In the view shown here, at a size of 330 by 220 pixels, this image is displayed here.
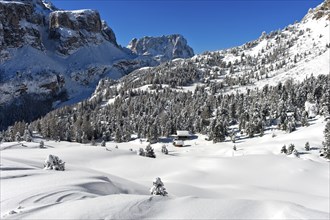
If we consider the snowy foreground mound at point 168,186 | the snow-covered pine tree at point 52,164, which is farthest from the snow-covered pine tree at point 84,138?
the snow-covered pine tree at point 52,164

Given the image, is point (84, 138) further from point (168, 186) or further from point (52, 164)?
point (52, 164)

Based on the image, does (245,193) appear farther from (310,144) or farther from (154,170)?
(310,144)

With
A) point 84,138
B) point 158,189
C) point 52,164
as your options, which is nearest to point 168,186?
point 158,189

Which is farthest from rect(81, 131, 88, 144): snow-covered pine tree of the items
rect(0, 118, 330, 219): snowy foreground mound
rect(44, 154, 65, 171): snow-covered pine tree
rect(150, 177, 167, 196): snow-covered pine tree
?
rect(150, 177, 167, 196): snow-covered pine tree

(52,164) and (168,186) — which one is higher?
(52,164)

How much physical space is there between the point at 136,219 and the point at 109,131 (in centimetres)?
10759

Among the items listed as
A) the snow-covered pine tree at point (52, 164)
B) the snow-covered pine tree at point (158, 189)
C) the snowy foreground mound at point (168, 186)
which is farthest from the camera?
the snow-covered pine tree at point (52, 164)

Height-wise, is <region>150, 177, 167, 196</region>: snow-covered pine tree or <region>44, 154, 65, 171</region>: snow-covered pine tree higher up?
<region>44, 154, 65, 171</region>: snow-covered pine tree

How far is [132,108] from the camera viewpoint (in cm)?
14425

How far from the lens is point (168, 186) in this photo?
26.5 m

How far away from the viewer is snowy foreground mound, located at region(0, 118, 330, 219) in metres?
10.1

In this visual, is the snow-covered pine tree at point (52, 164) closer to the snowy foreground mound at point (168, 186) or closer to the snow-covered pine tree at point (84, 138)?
the snowy foreground mound at point (168, 186)

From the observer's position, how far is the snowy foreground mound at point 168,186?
397 inches

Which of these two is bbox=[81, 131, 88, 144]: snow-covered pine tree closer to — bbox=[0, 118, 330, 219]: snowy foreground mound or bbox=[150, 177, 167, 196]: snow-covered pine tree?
bbox=[0, 118, 330, 219]: snowy foreground mound
